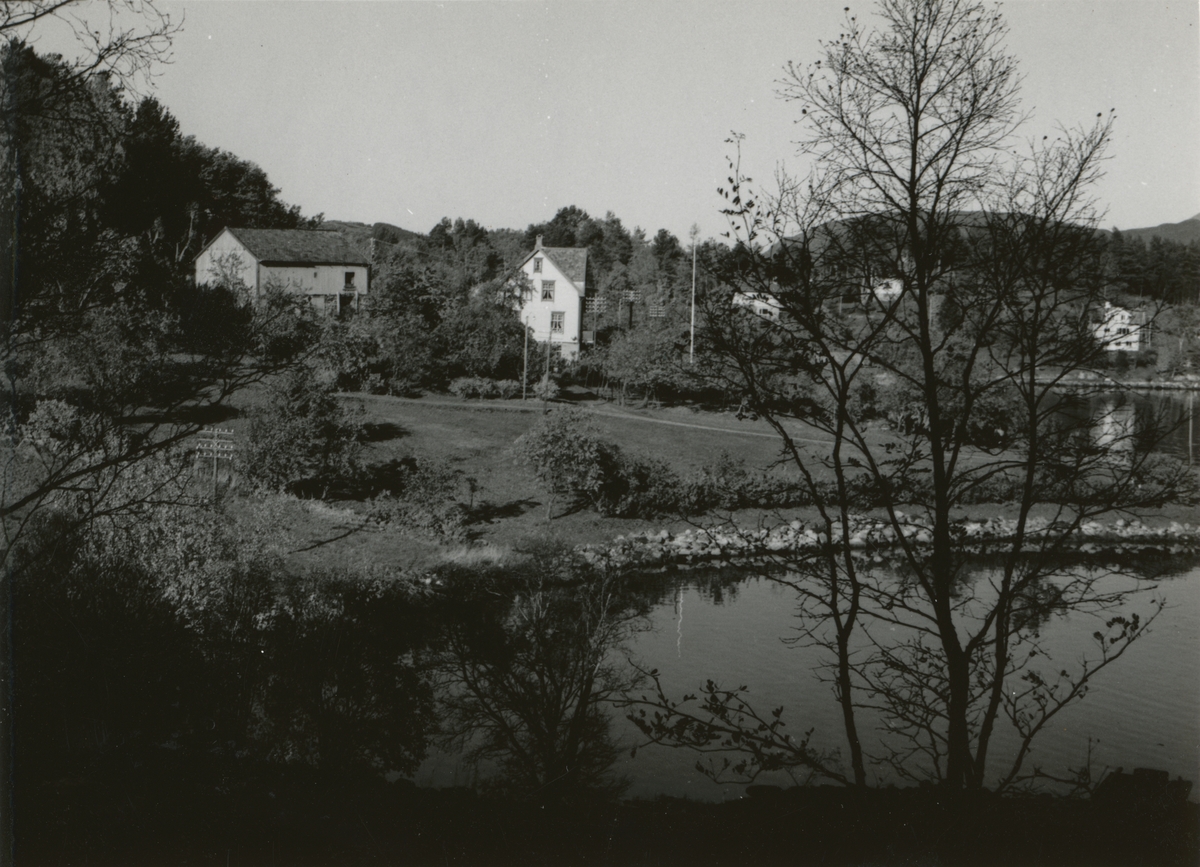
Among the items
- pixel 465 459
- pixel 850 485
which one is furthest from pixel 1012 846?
pixel 465 459

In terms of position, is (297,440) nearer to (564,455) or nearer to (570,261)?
(564,455)

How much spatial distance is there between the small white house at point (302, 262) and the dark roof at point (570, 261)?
377 inches

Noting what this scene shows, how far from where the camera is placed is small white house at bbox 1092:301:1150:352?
7.30 meters

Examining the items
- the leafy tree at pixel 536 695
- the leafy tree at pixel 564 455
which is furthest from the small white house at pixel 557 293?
the leafy tree at pixel 536 695

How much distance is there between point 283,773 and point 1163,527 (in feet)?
87.1

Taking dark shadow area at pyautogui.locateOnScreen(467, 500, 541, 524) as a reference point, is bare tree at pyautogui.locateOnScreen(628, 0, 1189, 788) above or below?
above

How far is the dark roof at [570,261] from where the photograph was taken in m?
46.0

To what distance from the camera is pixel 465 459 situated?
82.6ft

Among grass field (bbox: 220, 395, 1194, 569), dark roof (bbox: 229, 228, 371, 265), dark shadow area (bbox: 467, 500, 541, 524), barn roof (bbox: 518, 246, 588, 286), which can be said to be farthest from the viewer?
barn roof (bbox: 518, 246, 588, 286)

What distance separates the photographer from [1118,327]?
297 inches

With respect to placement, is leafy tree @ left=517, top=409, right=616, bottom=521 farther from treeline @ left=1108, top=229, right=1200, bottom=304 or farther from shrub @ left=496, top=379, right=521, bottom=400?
treeline @ left=1108, top=229, right=1200, bottom=304

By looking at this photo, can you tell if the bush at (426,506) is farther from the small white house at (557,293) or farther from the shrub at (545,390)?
the small white house at (557,293)

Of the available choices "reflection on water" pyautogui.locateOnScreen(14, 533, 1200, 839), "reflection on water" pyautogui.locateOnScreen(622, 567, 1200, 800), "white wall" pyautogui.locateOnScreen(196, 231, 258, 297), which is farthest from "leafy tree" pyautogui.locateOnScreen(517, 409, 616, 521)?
"white wall" pyautogui.locateOnScreen(196, 231, 258, 297)

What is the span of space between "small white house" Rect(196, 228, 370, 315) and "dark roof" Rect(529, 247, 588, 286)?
31.4ft
